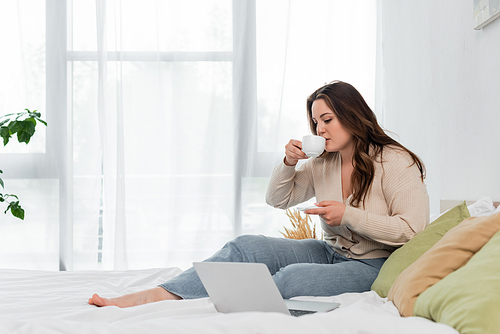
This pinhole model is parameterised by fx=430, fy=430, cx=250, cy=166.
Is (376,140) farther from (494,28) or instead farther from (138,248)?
(138,248)

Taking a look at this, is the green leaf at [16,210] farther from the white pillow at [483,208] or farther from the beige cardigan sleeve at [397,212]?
the white pillow at [483,208]

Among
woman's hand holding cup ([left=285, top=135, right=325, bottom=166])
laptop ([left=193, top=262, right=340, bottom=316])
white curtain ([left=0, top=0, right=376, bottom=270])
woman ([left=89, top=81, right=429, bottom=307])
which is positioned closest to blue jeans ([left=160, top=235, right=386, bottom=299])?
woman ([left=89, top=81, right=429, bottom=307])

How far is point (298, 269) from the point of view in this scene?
4.00ft

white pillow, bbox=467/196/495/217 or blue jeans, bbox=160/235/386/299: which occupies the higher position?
white pillow, bbox=467/196/495/217

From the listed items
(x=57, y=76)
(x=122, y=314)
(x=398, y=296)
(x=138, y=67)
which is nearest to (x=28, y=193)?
(x=57, y=76)

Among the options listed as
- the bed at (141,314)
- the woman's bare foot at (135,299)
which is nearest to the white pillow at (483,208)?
the bed at (141,314)

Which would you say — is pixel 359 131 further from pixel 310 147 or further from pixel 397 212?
pixel 397 212

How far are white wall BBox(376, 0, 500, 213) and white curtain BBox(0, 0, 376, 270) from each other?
17.0 inches

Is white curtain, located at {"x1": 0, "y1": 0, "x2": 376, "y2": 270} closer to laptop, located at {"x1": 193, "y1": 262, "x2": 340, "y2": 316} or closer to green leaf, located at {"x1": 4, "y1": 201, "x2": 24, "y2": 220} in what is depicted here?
green leaf, located at {"x1": 4, "y1": 201, "x2": 24, "y2": 220}

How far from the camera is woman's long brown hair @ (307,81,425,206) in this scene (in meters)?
1.48

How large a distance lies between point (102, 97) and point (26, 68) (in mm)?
561

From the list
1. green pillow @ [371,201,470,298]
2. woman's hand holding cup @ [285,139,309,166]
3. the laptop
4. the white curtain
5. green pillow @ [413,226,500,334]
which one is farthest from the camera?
the white curtain

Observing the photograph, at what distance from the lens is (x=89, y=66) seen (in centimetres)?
295

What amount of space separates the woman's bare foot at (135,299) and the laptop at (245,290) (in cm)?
23
